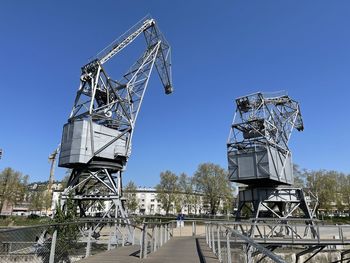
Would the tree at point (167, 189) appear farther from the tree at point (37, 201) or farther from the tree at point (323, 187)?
the tree at point (323, 187)

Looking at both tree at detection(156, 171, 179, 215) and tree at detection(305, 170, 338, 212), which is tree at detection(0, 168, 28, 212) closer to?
tree at detection(156, 171, 179, 215)

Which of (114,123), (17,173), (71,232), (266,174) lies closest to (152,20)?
(114,123)

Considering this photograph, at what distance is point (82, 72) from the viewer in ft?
95.5

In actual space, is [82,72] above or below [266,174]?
above

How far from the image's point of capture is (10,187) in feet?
210

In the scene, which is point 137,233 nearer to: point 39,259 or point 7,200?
point 39,259

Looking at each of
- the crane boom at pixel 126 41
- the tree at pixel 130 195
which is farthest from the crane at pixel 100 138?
the tree at pixel 130 195

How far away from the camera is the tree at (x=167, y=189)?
74312 millimetres

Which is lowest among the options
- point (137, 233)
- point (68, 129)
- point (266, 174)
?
point (137, 233)

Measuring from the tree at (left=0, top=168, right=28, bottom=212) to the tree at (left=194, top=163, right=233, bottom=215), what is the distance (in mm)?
39546

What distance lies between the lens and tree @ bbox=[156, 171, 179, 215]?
74.3 metres

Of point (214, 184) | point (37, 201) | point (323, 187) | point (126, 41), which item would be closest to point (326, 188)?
point (323, 187)

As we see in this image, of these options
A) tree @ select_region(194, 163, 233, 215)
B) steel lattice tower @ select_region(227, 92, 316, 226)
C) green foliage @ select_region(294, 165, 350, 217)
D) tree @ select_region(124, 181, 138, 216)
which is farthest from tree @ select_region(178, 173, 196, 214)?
steel lattice tower @ select_region(227, 92, 316, 226)

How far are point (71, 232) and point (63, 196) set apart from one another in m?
14.3
